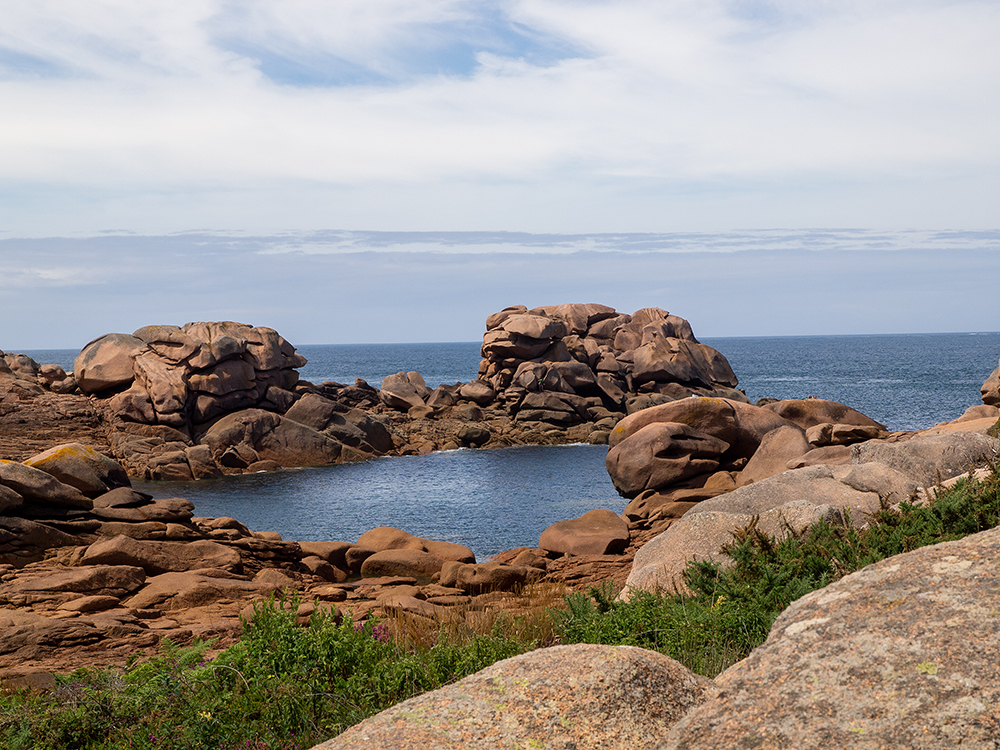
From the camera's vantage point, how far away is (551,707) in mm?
3699

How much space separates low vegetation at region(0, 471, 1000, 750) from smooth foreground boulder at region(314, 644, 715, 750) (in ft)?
6.49

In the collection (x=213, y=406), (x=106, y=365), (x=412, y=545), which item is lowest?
(x=412, y=545)

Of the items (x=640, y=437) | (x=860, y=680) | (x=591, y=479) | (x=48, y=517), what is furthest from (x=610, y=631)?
(x=591, y=479)

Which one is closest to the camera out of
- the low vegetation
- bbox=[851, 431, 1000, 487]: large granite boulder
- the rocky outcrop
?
the low vegetation

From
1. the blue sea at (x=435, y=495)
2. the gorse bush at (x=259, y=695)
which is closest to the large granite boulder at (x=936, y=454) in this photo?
the gorse bush at (x=259, y=695)

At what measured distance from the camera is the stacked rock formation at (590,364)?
171 ft

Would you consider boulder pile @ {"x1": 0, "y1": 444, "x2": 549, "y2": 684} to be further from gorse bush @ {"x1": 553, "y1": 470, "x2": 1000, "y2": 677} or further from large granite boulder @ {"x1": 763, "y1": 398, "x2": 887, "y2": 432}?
large granite boulder @ {"x1": 763, "y1": 398, "x2": 887, "y2": 432}

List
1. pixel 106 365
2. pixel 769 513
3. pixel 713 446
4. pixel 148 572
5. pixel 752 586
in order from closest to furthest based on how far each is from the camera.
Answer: pixel 752 586, pixel 769 513, pixel 148 572, pixel 713 446, pixel 106 365

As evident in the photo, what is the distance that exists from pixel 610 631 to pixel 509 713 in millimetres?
3302

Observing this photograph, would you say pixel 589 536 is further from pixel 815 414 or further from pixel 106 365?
pixel 106 365

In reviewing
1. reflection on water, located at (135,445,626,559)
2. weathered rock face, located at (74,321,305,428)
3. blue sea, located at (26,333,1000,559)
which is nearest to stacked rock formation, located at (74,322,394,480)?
weathered rock face, located at (74,321,305,428)

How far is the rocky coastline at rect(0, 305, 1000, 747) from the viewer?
1217cm

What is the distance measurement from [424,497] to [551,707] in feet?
94.2

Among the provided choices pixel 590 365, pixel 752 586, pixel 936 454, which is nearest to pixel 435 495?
pixel 936 454
